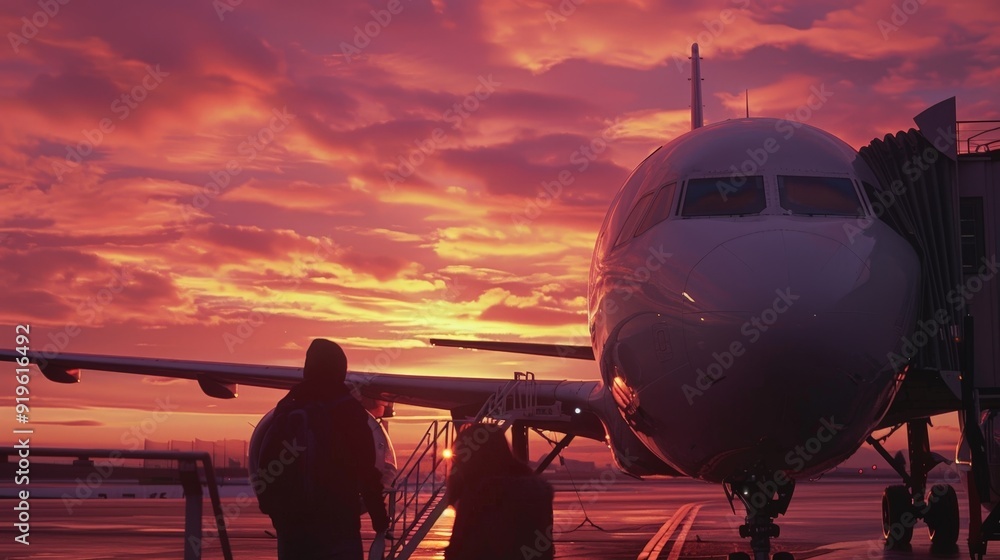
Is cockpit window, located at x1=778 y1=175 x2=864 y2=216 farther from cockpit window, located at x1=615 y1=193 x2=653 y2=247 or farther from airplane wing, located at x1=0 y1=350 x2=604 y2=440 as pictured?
airplane wing, located at x1=0 y1=350 x2=604 y2=440

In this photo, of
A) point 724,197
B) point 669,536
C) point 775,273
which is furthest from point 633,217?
point 669,536

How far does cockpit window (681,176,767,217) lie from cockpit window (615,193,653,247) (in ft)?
2.16

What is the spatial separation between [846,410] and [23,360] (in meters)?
13.4

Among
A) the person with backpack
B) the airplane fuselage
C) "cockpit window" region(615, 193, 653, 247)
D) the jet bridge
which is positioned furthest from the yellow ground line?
the person with backpack

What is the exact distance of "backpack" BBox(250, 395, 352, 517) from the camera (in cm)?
666

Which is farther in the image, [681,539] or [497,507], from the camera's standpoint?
[681,539]

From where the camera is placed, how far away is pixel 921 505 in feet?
58.7

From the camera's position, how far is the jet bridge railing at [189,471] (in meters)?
7.08

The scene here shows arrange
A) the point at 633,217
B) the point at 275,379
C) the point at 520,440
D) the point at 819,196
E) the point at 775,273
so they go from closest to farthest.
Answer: the point at 775,273, the point at 819,196, the point at 633,217, the point at 275,379, the point at 520,440

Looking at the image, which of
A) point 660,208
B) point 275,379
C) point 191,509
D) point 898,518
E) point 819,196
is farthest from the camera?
point 275,379

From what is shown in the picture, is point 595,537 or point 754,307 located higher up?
point 754,307

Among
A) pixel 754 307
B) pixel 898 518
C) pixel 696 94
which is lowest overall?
pixel 898 518

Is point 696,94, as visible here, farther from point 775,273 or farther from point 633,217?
point 775,273

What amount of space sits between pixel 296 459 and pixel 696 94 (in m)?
15.3
